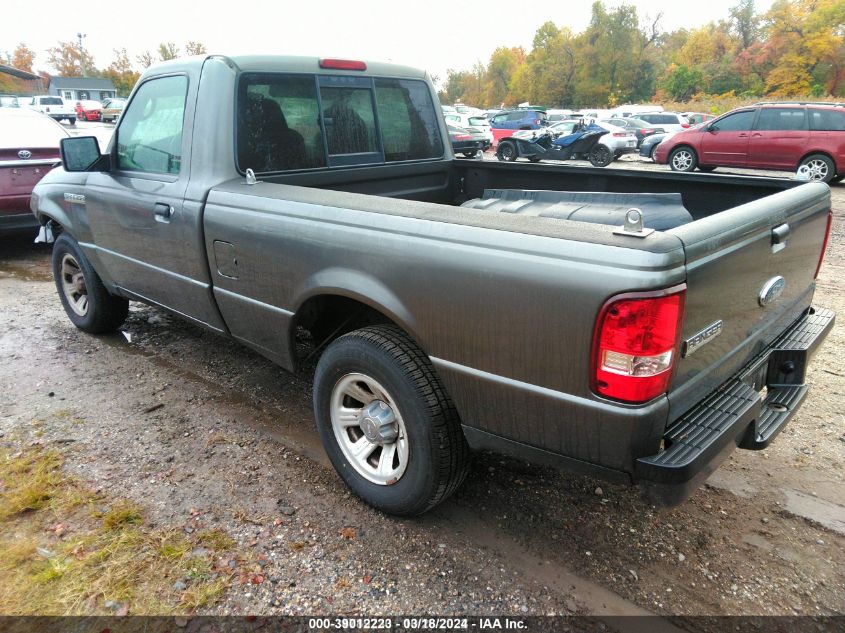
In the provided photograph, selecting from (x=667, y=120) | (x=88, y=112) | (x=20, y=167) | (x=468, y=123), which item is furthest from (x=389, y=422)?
(x=88, y=112)

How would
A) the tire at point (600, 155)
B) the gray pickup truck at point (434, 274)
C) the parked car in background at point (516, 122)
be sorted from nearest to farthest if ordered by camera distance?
the gray pickup truck at point (434, 274) → the tire at point (600, 155) → the parked car in background at point (516, 122)

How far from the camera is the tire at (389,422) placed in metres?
2.39

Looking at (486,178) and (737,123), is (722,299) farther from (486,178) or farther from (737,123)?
(737,123)

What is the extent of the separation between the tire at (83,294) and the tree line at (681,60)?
6039 cm

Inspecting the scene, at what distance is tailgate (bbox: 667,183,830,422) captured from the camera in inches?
76.4

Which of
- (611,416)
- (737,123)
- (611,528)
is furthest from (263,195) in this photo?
(737,123)

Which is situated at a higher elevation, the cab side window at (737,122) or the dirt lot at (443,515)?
the cab side window at (737,122)

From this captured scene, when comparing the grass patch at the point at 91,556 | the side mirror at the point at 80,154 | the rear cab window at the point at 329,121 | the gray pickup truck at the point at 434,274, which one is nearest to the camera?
the gray pickup truck at the point at 434,274

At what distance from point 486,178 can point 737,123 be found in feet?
42.7

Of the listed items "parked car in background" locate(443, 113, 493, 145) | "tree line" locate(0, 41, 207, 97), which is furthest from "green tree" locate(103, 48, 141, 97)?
"parked car in background" locate(443, 113, 493, 145)

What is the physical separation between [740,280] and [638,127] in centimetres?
2385

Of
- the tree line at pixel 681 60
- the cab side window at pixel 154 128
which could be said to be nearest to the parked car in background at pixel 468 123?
the cab side window at pixel 154 128

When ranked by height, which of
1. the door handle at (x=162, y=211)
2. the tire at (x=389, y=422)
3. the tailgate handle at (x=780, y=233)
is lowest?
the tire at (x=389, y=422)

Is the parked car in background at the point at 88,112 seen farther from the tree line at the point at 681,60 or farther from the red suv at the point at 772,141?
the tree line at the point at 681,60
